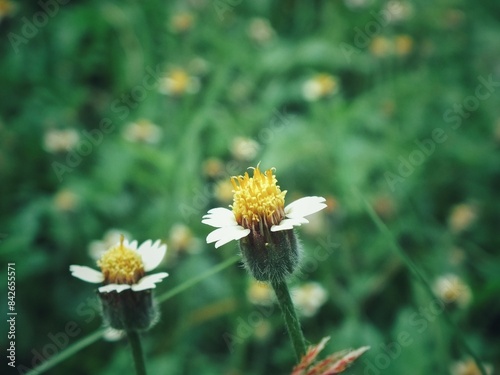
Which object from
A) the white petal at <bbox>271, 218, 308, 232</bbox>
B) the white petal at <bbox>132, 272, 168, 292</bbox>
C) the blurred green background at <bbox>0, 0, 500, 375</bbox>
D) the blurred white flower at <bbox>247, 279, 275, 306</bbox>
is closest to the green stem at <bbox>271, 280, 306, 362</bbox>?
the white petal at <bbox>271, 218, 308, 232</bbox>

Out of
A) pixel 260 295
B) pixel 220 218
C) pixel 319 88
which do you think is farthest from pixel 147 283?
pixel 319 88

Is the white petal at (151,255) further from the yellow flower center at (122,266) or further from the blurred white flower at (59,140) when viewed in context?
the blurred white flower at (59,140)

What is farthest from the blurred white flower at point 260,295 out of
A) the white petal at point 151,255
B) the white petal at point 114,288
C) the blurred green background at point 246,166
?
the white petal at point 114,288

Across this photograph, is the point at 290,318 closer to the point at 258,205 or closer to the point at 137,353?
the point at 258,205

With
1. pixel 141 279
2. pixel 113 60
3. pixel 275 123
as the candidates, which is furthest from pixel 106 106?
pixel 141 279

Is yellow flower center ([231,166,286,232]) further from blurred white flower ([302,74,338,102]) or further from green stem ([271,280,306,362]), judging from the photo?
blurred white flower ([302,74,338,102])

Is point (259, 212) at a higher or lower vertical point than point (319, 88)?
lower
